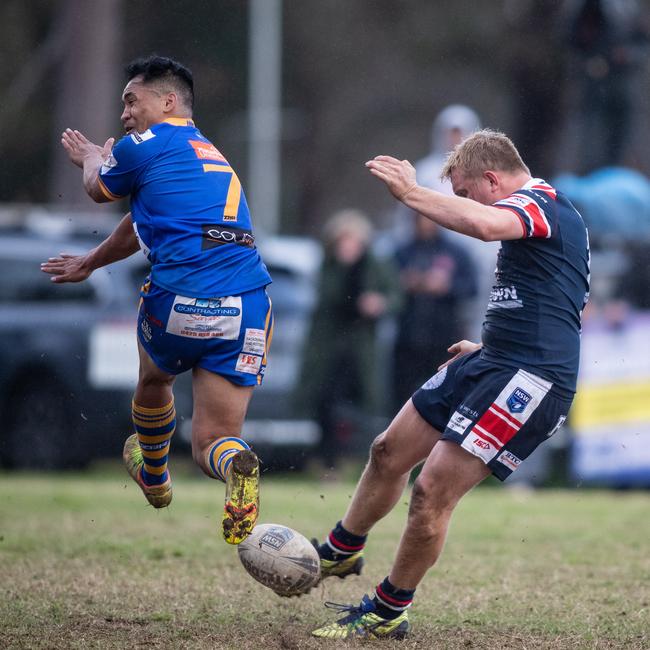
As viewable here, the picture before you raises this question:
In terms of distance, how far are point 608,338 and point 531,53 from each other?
6376mm

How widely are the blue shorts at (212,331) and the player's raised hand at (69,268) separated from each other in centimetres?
65

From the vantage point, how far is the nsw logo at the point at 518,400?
17.7ft

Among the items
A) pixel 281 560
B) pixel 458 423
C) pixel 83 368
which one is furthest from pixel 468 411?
pixel 83 368

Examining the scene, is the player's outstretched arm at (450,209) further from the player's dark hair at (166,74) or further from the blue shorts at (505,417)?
the player's dark hair at (166,74)

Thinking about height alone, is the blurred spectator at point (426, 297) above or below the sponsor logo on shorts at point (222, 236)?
below

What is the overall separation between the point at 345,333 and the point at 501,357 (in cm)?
645

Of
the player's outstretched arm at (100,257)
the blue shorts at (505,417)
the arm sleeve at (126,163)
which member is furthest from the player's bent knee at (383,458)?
the arm sleeve at (126,163)

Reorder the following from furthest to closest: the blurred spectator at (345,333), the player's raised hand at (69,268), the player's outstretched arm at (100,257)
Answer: the blurred spectator at (345,333), the player's raised hand at (69,268), the player's outstretched arm at (100,257)

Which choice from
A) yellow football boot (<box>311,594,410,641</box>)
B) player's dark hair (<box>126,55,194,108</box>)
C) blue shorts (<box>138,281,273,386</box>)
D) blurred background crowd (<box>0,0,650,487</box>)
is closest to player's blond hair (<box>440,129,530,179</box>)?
blue shorts (<box>138,281,273,386</box>)

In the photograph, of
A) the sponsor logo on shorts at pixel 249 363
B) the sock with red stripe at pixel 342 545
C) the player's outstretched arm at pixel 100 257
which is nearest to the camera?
the sponsor logo on shorts at pixel 249 363

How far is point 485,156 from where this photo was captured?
5527 millimetres

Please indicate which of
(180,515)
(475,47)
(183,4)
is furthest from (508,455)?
(475,47)

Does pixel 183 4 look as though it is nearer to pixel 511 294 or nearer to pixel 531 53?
pixel 511 294

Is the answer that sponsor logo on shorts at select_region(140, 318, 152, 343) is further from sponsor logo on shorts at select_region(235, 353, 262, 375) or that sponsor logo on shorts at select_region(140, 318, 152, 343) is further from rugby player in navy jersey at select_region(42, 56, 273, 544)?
sponsor logo on shorts at select_region(235, 353, 262, 375)
